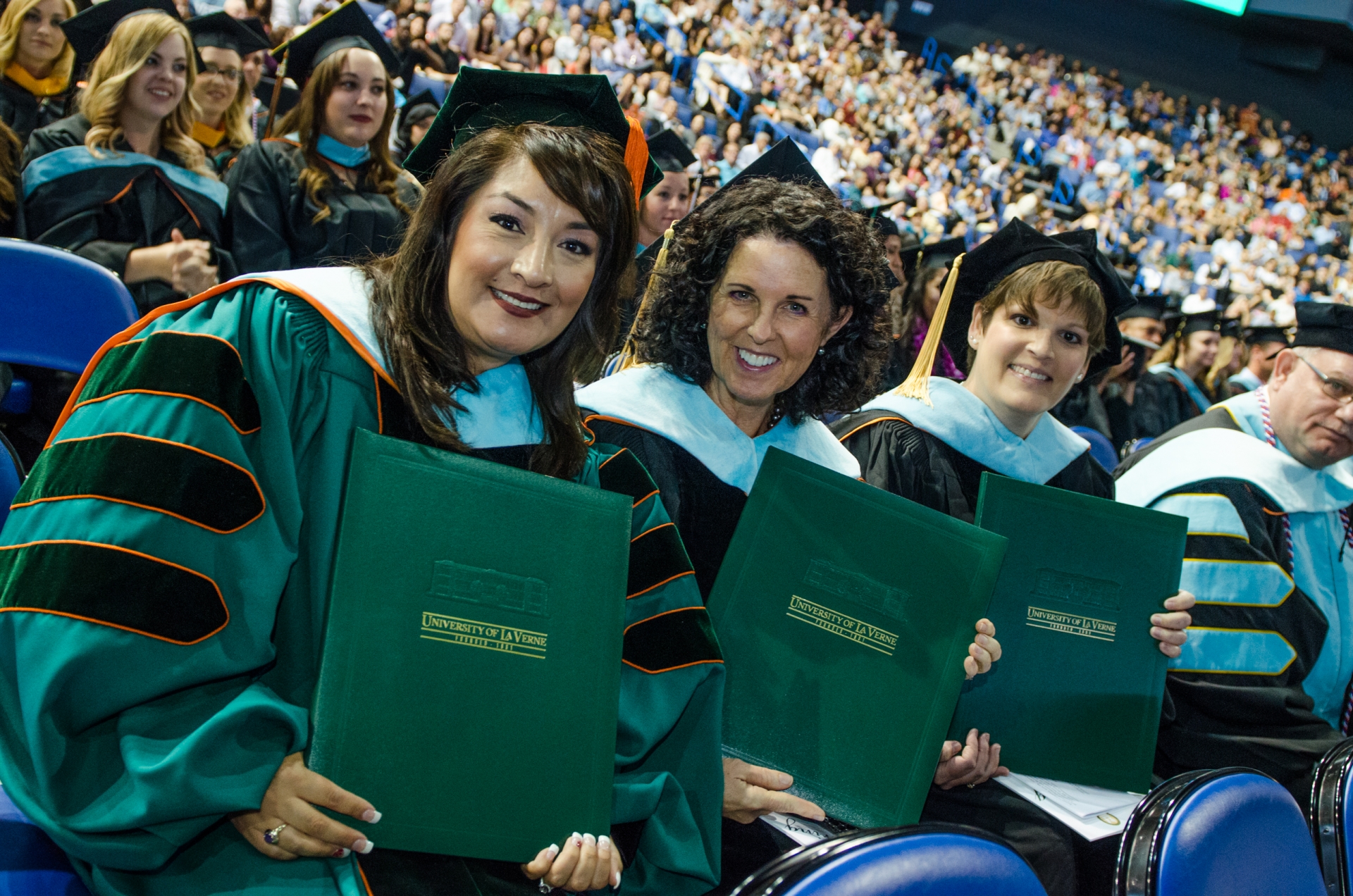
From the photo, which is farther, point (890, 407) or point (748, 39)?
point (748, 39)

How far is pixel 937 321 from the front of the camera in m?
2.98

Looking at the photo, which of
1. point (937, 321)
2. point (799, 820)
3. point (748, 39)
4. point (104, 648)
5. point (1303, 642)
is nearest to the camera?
point (104, 648)

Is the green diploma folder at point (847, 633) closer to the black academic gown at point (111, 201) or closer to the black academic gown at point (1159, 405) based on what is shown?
the black academic gown at point (111, 201)

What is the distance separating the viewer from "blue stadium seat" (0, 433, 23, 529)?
1.65m

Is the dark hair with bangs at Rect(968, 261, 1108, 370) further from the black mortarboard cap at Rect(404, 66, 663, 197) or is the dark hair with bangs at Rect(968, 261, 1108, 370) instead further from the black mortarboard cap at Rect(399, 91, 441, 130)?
the black mortarboard cap at Rect(399, 91, 441, 130)

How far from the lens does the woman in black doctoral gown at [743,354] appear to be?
7.46 ft

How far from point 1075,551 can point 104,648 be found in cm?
186

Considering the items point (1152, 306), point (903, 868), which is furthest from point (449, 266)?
point (1152, 306)

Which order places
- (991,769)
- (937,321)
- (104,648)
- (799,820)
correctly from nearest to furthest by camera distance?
1. (104,648)
2. (799,820)
3. (991,769)
4. (937,321)

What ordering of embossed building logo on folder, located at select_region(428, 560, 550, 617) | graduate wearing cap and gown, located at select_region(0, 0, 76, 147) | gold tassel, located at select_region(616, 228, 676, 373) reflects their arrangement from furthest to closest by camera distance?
graduate wearing cap and gown, located at select_region(0, 0, 76, 147) < gold tassel, located at select_region(616, 228, 676, 373) < embossed building logo on folder, located at select_region(428, 560, 550, 617)

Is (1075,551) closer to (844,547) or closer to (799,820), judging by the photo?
(844,547)

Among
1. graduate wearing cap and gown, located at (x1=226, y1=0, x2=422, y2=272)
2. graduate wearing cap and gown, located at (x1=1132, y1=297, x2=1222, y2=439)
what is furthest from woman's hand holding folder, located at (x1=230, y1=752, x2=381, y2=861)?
graduate wearing cap and gown, located at (x1=1132, y1=297, x2=1222, y2=439)

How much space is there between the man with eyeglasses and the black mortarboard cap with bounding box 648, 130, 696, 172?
9.68 feet

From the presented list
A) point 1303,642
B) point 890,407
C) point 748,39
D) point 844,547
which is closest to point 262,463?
point 844,547
